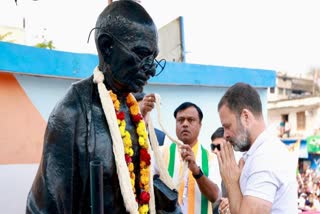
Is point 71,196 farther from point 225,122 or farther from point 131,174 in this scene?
point 225,122

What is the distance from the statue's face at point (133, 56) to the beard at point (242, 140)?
1013 mm

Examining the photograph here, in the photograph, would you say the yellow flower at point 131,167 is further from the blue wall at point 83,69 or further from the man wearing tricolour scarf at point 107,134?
the blue wall at point 83,69

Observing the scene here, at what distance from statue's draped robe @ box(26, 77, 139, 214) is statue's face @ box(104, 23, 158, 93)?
0.50ft

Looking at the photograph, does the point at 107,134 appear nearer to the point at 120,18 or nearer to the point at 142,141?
the point at 142,141

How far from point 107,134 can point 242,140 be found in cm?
111

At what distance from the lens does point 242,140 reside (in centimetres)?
239

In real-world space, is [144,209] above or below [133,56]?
below

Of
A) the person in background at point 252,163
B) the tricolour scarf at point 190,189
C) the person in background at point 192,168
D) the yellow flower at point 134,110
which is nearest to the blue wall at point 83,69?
the person in background at point 192,168

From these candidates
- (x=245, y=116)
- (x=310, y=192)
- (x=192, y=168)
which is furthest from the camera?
(x=310, y=192)

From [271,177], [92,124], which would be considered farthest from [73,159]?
[271,177]

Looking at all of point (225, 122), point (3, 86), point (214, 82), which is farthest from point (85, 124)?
point (214, 82)

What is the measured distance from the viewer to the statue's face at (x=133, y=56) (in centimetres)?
150

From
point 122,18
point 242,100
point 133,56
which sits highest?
point 122,18

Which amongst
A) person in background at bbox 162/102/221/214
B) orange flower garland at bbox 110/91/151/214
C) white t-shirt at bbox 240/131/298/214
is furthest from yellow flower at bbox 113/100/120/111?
person in background at bbox 162/102/221/214
